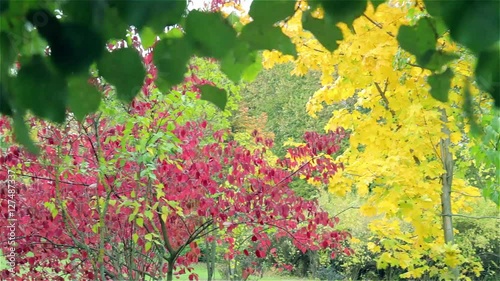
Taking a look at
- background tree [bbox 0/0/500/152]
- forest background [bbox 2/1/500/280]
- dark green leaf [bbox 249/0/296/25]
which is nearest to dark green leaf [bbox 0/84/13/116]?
background tree [bbox 0/0/500/152]

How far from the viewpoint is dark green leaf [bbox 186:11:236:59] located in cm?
86

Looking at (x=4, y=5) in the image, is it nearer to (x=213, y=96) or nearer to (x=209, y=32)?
(x=209, y=32)

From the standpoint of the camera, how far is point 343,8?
739mm

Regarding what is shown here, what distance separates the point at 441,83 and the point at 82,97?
2.12 feet

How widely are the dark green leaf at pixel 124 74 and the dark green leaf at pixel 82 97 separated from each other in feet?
0.09

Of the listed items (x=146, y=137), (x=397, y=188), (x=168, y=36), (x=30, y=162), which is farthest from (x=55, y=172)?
(x=168, y=36)

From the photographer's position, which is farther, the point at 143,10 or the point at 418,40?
the point at 418,40

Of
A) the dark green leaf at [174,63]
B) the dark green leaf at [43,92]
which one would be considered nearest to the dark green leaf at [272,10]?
the dark green leaf at [174,63]

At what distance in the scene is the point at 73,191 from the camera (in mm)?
3943

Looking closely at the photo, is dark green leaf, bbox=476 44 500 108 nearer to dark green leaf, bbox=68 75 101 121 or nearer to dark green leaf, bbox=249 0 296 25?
dark green leaf, bbox=249 0 296 25

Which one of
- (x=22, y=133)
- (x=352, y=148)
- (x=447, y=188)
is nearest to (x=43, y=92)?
(x=22, y=133)

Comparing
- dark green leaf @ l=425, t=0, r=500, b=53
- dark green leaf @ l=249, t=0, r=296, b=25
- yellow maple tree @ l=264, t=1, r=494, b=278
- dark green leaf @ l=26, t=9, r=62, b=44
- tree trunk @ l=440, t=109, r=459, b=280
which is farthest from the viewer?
tree trunk @ l=440, t=109, r=459, b=280

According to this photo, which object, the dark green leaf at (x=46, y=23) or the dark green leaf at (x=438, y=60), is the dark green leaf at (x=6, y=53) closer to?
the dark green leaf at (x=46, y=23)

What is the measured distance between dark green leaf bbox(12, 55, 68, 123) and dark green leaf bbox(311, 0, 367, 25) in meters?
0.30
